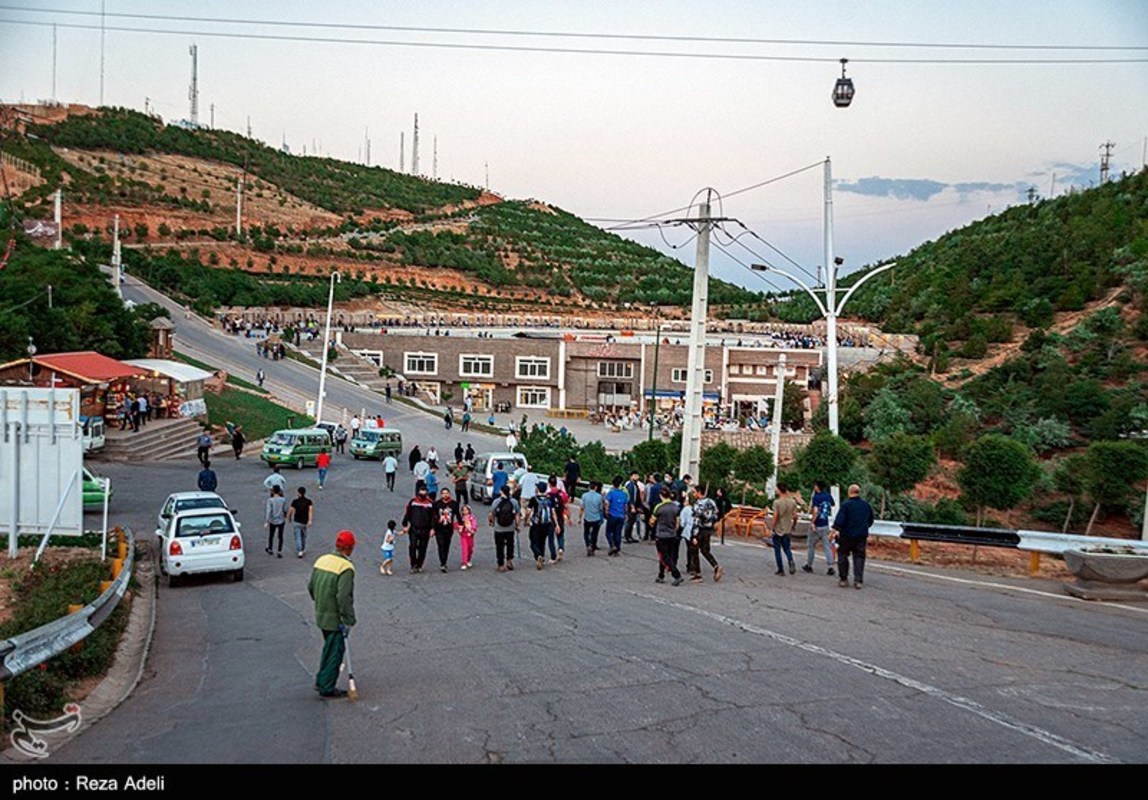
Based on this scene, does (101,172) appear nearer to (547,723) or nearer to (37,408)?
(37,408)

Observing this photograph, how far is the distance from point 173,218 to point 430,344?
2503 inches

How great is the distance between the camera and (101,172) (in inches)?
5182

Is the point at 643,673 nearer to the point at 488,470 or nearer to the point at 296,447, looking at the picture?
the point at 488,470

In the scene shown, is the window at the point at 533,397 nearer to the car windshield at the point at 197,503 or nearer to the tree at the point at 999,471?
the tree at the point at 999,471

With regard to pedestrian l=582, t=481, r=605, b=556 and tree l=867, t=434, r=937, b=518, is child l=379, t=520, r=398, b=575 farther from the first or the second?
tree l=867, t=434, r=937, b=518

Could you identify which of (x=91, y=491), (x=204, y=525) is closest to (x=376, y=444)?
(x=91, y=491)

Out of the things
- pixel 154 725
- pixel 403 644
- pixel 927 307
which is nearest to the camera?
pixel 154 725

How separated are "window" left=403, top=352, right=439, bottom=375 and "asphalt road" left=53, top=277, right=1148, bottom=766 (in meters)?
59.2

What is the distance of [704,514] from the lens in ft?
54.9

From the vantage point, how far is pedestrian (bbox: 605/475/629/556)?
20.2 meters

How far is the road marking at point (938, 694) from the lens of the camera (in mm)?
8070

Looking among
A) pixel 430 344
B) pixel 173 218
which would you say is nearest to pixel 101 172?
pixel 173 218

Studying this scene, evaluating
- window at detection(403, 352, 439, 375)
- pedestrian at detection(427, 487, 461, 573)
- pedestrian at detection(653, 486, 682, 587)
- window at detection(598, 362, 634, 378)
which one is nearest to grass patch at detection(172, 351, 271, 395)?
window at detection(403, 352, 439, 375)

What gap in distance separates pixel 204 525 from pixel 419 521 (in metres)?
3.71
